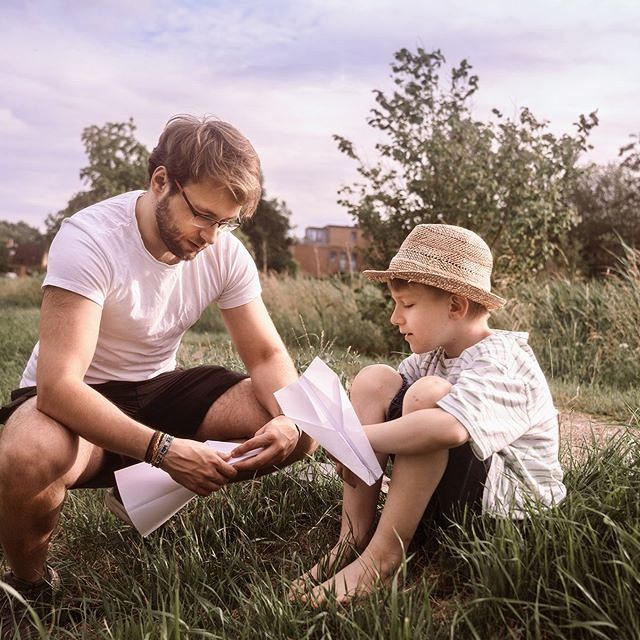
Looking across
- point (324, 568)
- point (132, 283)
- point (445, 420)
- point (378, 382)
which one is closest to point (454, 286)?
point (378, 382)

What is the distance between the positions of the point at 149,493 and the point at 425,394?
3.30 ft

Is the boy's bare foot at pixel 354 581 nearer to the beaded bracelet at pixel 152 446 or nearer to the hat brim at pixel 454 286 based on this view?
the beaded bracelet at pixel 152 446

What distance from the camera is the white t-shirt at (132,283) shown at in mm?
2678

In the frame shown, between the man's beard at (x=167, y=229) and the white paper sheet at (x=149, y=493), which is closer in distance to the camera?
the white paper sheet at (x=149, y=493)

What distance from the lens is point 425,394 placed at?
7.28 feet

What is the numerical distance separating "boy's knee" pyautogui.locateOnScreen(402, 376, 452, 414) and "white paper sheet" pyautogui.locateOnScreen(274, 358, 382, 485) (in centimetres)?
16

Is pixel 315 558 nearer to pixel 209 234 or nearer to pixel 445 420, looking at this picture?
pixel 445 420

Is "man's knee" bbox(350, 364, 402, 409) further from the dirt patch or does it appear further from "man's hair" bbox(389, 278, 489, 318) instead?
the dirt patch

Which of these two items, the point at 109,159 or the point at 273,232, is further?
the point at 273,232

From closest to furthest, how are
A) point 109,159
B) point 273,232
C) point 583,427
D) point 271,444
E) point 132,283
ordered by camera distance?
point 271,444
point 132,283
point 583,427
point 109,159
point 273,232

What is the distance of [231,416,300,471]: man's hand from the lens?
2.63m

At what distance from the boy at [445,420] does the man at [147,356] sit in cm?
47

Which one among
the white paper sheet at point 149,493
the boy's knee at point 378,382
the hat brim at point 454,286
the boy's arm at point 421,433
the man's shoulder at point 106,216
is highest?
the man's shoulder at point 106,216

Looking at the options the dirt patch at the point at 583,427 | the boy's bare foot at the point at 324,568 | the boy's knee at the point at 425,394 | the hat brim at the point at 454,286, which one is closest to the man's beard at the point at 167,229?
the hat brim at the point at 454,286
